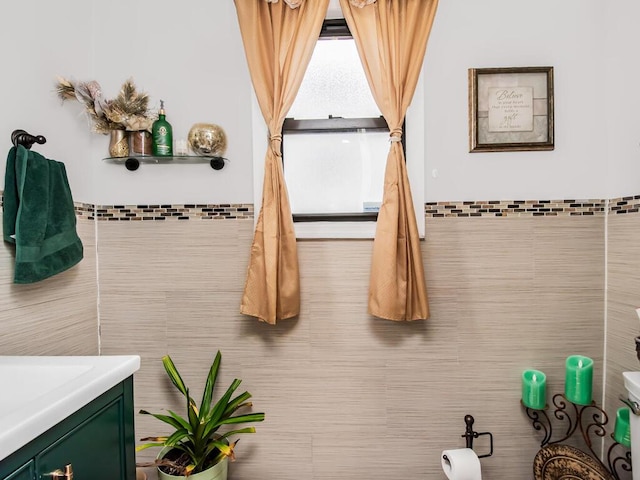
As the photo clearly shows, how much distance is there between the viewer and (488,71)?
1786mm

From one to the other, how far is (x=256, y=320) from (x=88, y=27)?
1.49 meters

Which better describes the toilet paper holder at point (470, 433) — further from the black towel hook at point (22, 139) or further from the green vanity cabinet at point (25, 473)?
the black towel hook at point (22, 139)

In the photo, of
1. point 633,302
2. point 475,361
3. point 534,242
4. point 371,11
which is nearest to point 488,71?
point 371,11

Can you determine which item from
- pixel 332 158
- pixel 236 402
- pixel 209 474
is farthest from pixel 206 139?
pixel 209 474

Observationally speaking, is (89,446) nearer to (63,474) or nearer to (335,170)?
(63,474)

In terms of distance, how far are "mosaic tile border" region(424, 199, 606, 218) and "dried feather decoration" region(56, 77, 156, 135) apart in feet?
4.17

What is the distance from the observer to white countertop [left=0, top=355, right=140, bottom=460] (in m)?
0.84

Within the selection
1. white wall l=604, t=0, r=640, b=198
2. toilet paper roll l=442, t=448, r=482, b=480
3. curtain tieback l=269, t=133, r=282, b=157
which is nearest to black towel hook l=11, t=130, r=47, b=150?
curtain tieback l=269, t=133, r=282, b=157

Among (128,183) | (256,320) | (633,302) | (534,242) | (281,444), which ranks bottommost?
(281,444)

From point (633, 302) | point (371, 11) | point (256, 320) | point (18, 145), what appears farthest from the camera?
point (256, 320)

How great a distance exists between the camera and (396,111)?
68.9 inches

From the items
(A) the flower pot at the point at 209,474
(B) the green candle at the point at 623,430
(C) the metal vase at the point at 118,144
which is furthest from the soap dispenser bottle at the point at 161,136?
(B) the green candle at the point at 623,430

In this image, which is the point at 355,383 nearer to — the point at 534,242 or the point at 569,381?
the point at 569,381

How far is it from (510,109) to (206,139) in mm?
1303
